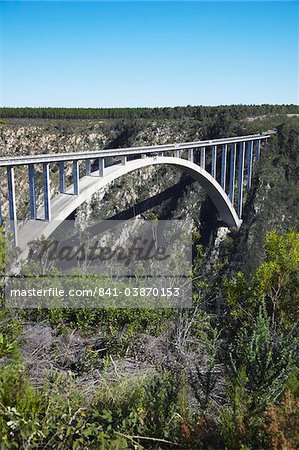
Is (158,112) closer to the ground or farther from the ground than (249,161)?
farther from the ground

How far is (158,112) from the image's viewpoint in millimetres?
52188

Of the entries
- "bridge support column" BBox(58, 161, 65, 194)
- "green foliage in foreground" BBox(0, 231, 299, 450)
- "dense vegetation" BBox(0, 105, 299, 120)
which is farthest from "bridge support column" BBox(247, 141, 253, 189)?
"green foliage in foreground" BBox(0, 231, 299, 450)

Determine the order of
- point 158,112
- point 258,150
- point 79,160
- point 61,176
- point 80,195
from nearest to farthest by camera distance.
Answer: point 61,176 → point 79,160 → point 80,195 → point 258,150 → point 158,112

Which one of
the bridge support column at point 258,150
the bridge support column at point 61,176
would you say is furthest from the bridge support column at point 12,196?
the bridge support column at point 258,150

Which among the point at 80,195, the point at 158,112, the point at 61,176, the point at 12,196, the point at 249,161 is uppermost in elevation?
the point at 158,112

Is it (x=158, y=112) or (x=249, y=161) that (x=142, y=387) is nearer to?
(x=249, y=161)

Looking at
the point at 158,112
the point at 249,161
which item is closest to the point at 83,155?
the point at 249,161

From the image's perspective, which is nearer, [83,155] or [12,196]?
[12,196]

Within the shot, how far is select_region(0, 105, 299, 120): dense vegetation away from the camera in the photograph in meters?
45.3

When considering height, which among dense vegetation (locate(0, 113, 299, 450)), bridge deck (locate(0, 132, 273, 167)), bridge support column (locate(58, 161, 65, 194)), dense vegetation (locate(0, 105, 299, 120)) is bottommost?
dense vegetation (locate(0, 113, 299, 450))

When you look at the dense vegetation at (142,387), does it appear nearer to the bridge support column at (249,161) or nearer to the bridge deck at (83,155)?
the bridge deck at (83,155)

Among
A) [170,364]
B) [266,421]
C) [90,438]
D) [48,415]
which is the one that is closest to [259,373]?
[266,421]

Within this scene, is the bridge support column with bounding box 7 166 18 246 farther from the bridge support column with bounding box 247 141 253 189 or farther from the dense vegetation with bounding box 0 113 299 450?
the bridge support column with bounding box 247 141 253 189

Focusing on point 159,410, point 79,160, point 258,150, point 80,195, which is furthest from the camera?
point 258,150
